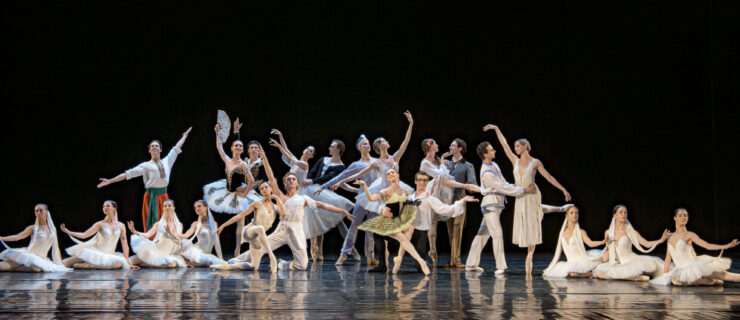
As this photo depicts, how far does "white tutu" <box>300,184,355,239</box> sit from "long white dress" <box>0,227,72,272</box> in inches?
98.5

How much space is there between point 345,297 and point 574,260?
2.48 meters

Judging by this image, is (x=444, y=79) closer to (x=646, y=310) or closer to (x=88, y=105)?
(x=88, y=105)

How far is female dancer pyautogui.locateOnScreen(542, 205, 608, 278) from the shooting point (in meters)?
5.50

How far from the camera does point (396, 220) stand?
223 inches

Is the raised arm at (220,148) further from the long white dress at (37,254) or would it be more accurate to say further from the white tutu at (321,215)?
the long white dress at (37,254)

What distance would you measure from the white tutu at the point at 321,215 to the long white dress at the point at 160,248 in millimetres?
1392

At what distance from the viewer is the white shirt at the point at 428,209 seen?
18.7ft

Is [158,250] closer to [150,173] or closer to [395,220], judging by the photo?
[150,173]

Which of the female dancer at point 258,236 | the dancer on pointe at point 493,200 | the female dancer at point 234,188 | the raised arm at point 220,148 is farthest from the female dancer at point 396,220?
the raised arm at point 220,148

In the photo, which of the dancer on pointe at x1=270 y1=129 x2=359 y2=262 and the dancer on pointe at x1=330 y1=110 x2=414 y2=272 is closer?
the dancer on pointe at x1=330 y1=110 x2=414 y2=272

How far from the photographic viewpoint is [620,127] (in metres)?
9.00

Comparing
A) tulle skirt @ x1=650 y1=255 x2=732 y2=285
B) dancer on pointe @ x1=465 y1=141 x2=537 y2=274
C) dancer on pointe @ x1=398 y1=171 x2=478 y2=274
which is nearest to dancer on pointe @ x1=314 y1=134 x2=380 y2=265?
dancer on pointe @ x1=398 y1=171 x2=478 y2=274

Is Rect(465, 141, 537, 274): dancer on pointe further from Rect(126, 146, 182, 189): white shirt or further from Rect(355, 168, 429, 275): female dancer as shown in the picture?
Rect(126, 146, 182, 189): white shirt

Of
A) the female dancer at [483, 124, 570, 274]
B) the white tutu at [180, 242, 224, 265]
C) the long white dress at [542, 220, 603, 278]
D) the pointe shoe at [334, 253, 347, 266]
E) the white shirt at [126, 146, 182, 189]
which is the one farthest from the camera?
the white shirt at [126, 146, 182, 189]
